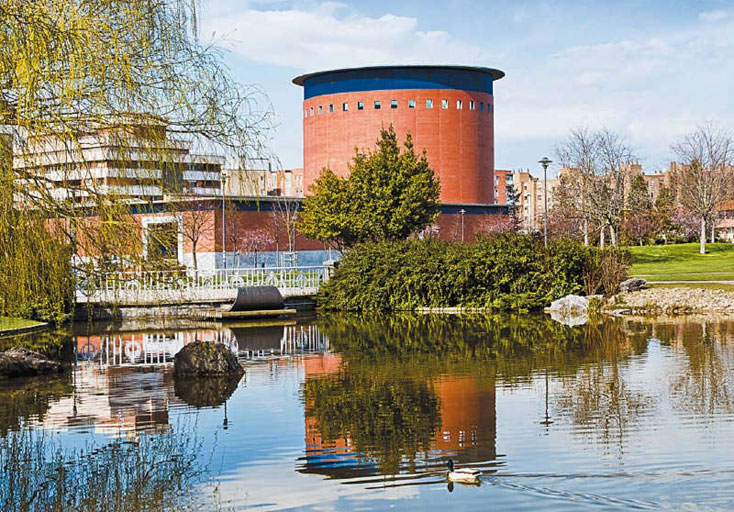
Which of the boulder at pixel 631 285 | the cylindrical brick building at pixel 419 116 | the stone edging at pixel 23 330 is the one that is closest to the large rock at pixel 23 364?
the stone edging at pixel 23 330

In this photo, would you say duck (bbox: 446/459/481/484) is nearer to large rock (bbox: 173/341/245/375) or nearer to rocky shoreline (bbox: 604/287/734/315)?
large rock (bbox: 173/341/245/375)

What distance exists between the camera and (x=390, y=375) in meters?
16.9

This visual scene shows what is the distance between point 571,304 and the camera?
30750 mm

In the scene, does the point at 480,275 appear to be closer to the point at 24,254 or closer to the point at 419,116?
the point at 24,254

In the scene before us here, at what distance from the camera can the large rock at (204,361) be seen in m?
17.4

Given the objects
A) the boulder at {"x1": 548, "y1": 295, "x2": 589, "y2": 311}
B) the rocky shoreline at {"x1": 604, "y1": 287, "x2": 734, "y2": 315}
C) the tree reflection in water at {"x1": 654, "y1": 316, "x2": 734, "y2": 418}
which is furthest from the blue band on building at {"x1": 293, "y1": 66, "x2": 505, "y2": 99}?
the tree reflection in water at {"x1": 654, "y1": 316, "x2": 734, "y2": 418}

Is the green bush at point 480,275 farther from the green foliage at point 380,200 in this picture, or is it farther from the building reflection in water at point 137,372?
the green foliage at point 380,200

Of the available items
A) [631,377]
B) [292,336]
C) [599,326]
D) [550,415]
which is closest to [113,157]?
[550,415]

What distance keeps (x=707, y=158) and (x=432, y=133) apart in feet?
59.9

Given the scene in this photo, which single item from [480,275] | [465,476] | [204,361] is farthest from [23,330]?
[465,476]

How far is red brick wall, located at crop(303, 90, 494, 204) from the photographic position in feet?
208

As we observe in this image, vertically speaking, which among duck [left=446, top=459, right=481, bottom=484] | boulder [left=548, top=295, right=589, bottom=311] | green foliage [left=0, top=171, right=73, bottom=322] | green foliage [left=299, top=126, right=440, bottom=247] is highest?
green foliage [left=299, top=126, right=440, bottom=247]

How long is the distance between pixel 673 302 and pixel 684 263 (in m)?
22.0

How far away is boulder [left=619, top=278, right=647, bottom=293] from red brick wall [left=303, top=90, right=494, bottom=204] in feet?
105
